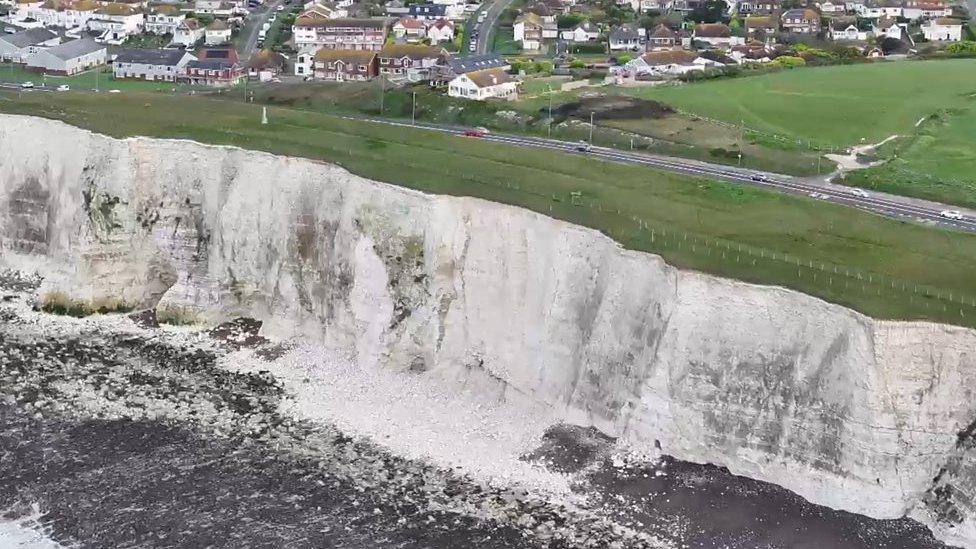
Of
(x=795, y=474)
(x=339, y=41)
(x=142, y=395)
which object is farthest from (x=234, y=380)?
(x=339, y=41)

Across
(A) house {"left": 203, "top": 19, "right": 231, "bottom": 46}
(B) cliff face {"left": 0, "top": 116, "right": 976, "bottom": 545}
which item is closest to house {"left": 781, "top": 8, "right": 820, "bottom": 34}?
(A) house {"left": 203, "top": 19, "right": 231, "bottom": 46}

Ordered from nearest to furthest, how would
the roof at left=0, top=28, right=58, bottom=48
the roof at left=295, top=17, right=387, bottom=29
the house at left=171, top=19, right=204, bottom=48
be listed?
the roof at left=0, top=28, right=58, bottom=48, the roof at left=295, top=17, right=387, bottom=29, the house at left=171, top=19, right=204, bottom=48

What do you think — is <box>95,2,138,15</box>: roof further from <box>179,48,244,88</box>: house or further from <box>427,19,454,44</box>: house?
<box>427,19,454,44</box>: house

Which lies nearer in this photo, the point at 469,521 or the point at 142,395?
the point at 469,521

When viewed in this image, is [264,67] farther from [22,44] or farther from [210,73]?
[22,44]

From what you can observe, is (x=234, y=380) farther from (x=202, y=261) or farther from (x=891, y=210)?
(x=891, y=210)

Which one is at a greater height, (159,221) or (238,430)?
(159,221)

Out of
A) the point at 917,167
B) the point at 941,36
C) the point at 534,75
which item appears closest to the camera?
the point at 917,167
